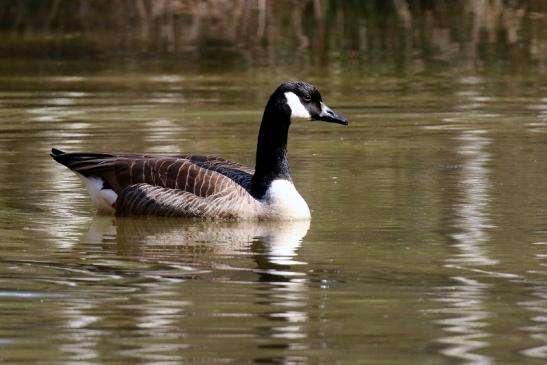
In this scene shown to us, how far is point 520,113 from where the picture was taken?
19641 mm

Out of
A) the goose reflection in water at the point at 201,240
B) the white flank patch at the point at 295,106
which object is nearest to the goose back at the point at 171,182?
the goose reflection in water at the point at 201,240

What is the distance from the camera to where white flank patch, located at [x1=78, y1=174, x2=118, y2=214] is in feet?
44.5

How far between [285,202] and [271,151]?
1.92 feet

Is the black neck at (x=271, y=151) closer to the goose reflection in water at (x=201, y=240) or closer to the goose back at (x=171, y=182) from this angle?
the goose back at (x=171, y=182)

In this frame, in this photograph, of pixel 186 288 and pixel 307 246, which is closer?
pixel 186 288

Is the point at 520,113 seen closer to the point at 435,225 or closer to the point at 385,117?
the point at 385,117

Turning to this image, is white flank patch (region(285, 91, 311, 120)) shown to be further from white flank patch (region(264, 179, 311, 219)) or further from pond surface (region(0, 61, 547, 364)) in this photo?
pond surface (region(0, 61, 547, 364))

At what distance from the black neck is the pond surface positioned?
0.43m

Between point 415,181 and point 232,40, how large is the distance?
48.5 feet

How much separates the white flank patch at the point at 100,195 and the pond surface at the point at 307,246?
22 cm

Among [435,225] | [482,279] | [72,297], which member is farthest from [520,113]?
[72,297]

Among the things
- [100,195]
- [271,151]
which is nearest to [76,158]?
[100,195]

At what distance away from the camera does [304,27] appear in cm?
3092

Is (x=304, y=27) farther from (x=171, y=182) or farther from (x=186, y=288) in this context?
(x=186, y=288)
